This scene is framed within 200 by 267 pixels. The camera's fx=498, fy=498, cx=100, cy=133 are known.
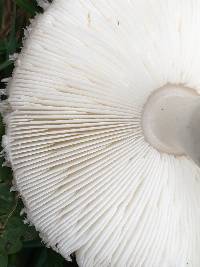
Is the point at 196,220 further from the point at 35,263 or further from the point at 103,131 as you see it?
the point at 35,263

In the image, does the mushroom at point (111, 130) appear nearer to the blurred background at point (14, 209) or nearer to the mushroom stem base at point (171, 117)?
the mushroom stem base at point (171, 117)

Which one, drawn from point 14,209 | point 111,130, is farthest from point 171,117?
point 14,209

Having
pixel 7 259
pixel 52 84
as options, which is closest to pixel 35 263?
pixel 7 259

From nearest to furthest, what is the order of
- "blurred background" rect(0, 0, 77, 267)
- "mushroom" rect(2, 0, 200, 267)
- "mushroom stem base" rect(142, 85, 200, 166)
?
"mushroom" rect(2, 0, 200, 267) → "mushroom stem base" rect(142, 85, 200, 166) → "blurred background" rect(0, 0, 77, 267)

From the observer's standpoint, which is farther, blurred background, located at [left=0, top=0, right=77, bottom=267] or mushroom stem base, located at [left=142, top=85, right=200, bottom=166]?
blurred background, located at [left=0, top=0, right=77, bottom=267]

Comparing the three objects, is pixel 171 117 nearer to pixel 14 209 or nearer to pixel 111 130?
pixel 111 130

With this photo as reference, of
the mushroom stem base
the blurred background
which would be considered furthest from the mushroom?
the blurred background

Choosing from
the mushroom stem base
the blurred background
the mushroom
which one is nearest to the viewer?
the mushroom

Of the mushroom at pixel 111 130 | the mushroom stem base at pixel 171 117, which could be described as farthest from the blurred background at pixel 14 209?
the mushroom stem base at pixel 171 117

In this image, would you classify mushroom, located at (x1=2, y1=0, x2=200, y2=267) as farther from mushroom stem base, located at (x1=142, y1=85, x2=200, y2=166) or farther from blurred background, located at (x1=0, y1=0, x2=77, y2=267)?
blurred background, located at (x1=0, y1=0, x2=77, y2=267)
